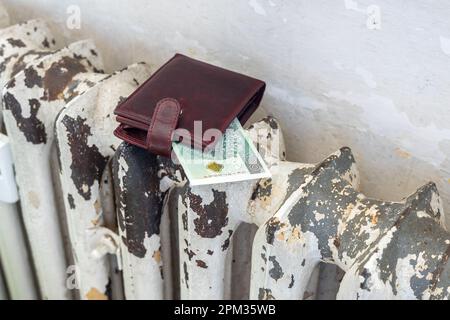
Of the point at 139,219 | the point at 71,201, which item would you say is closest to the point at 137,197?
the point at 139,219

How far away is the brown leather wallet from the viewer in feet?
2.21

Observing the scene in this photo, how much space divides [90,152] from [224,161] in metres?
0.23

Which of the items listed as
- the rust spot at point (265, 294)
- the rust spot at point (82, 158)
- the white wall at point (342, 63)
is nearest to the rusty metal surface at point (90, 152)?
the rust spot at point (82, 158)

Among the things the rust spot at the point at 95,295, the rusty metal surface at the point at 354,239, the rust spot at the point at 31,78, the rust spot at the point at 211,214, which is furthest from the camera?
the rust spot at the point at 95,295

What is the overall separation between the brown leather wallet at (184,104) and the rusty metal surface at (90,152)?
0.29ft

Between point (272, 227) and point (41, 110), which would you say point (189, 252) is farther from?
point (41, 110)

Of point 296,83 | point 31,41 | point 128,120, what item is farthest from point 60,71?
point 296,83

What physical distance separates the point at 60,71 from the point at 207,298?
0.39 meters

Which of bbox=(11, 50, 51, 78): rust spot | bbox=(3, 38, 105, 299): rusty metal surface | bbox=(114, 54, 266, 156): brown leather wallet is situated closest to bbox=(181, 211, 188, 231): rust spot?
bbox=(114, 54, 266, 156): brown leather wallet

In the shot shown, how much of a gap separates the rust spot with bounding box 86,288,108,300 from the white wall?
40 cm

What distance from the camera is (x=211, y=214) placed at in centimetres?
74

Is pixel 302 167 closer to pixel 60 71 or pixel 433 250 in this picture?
pixel 433 250

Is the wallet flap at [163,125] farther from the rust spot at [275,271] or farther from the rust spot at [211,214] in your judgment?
the rust spot at [275,271]

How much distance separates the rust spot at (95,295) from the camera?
3.23ft
